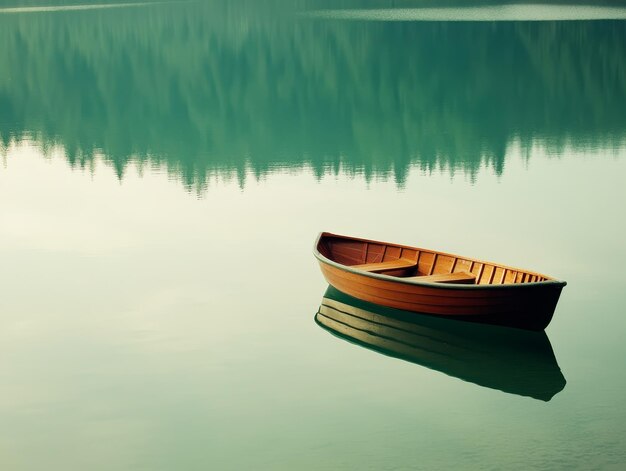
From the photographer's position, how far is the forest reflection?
167 ft

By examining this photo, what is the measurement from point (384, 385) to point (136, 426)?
4703mm

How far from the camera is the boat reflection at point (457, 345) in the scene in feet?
67.5

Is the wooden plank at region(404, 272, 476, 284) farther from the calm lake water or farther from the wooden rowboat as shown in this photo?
the calm lake water

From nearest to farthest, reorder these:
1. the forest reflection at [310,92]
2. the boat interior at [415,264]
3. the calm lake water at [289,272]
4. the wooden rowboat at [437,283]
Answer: the calm lake water at [289,272]
the wooden rowboat at [437,283]
the boat interior at [415,264]
the forest reflection at [310,92]

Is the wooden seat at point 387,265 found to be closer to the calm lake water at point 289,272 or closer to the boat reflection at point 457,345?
the boat reflection at point 457,345

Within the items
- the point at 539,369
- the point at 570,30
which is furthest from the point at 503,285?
the point at 570,30

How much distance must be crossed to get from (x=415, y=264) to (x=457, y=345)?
316 cm

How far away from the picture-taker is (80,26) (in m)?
127

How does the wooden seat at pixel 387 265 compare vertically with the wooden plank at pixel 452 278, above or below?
below

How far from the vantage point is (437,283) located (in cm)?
2227

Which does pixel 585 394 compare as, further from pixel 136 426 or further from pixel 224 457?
pixel 136 426

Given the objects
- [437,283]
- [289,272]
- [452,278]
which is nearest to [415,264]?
[452,278]

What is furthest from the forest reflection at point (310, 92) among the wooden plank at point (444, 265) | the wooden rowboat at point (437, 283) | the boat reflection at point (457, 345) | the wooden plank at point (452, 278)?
the boat reflection at point (457, 345)

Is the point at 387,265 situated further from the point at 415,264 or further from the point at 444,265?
the point at 444,265
